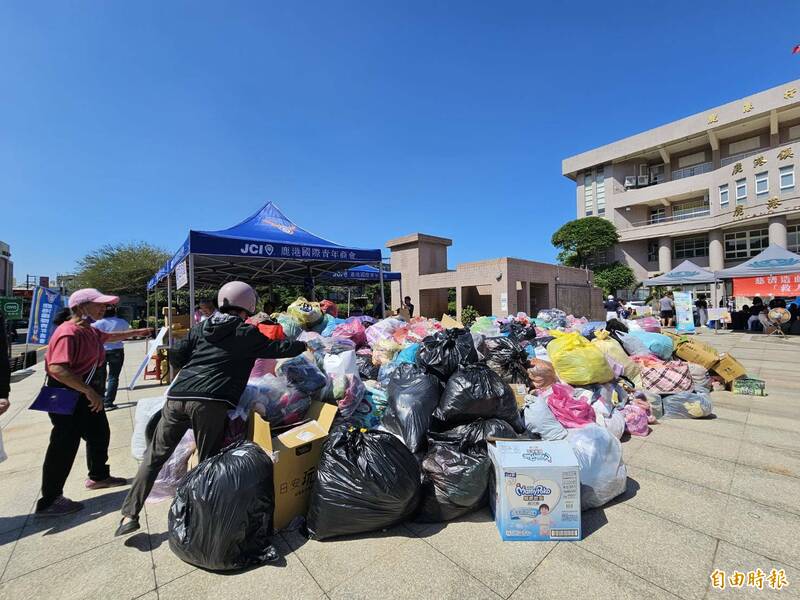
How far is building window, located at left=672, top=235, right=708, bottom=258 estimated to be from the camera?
29.7 metres

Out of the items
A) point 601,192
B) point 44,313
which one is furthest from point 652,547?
point 601,192

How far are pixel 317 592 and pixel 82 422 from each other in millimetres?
2076

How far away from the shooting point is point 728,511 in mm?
2195

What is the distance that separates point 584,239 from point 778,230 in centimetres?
1287

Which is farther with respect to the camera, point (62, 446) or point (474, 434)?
point (474, 434)

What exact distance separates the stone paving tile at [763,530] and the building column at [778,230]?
103 feet

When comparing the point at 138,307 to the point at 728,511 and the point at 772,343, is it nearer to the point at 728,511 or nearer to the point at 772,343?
the point at 728,511

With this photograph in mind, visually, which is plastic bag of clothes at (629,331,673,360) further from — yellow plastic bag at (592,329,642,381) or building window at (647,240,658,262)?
building window at (647,240,658,262)

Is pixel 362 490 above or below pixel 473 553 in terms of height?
above

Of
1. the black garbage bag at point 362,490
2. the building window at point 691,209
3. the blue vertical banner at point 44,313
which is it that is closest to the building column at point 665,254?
the building window at point 691,209

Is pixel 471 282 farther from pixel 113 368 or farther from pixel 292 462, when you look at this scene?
pixel 292 462

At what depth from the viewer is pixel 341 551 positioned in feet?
6.13

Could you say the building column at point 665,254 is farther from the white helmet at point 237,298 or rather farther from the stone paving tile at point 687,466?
the white helmet at point 237,298

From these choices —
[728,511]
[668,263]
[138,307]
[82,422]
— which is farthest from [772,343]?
[138,307]
